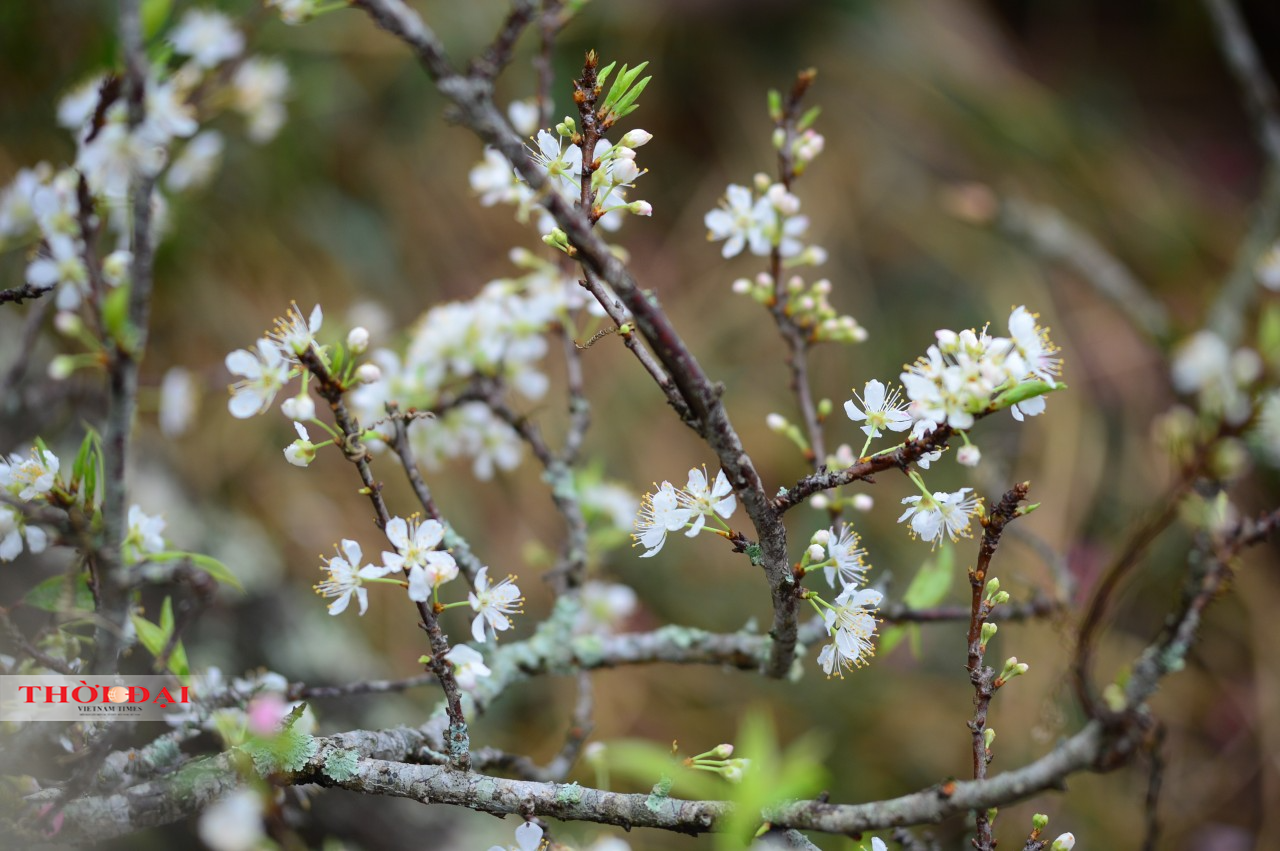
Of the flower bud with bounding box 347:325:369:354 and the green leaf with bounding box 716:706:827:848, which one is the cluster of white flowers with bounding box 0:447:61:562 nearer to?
the flower bud with bounding box 347:325:369:354

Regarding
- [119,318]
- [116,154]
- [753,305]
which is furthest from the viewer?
[753,305]

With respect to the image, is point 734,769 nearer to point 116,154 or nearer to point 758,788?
point 758,788

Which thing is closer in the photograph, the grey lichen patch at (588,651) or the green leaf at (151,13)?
the green leaf at (151,13)

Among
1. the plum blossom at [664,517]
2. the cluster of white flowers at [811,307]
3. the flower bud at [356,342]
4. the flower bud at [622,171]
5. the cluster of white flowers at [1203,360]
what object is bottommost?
the plum blossom at [664,517]

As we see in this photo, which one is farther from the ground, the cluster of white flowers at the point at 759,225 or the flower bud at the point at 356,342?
the cluster of white flowers at the point at 759,225

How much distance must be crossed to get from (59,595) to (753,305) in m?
2.24

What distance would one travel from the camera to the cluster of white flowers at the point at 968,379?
0.68 meters

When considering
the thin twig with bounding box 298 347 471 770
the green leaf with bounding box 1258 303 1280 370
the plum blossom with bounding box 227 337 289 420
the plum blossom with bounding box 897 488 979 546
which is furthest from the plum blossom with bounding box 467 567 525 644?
the green leaf with bounding box 1258 303 1280 370

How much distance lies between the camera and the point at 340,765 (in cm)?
75

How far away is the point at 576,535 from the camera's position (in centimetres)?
122

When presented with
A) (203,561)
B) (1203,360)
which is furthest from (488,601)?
(1203,360)

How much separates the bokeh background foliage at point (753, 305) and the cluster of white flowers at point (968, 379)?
2.75 feet

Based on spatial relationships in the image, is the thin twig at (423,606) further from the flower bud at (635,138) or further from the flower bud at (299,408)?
the flower bud at (635,138)

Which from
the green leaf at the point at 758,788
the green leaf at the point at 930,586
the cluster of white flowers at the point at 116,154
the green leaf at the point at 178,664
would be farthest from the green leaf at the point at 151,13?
the green leaf at the point at 930,586
